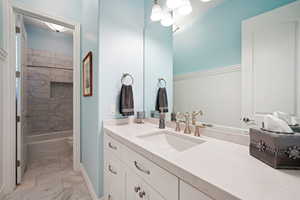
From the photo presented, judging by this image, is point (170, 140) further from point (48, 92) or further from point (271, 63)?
point (48, 92)

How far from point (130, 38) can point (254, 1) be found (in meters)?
1.10

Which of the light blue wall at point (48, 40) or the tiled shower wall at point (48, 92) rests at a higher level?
the light blue wall at point (48, 40)

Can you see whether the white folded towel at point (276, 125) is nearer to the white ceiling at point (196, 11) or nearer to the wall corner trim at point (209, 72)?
the wall corner trim at point (209, 72)

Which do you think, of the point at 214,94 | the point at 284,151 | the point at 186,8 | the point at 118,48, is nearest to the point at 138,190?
the point at 284,151

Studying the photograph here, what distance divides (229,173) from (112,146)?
34.9 inches

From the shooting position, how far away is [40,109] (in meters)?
3.07

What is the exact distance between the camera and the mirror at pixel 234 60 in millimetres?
686

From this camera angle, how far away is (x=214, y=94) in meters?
1.00

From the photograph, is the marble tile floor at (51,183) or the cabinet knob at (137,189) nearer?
the cabinet knob at (137,189)

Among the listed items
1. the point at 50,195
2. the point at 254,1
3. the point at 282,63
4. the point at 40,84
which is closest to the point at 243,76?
the point at 282,63

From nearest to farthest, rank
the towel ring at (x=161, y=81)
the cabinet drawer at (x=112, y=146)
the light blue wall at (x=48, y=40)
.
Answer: the cabinet drawer at (x=112, y=146) → the towel ring at (x=161, y=81) → the light blue wall at (x=48, y=40)

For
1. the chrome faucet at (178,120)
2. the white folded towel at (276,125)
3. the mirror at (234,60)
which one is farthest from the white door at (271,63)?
the chrome faucet at (178,120)

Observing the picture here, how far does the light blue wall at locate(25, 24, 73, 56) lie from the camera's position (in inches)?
115

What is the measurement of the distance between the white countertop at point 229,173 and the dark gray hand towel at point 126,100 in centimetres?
74
